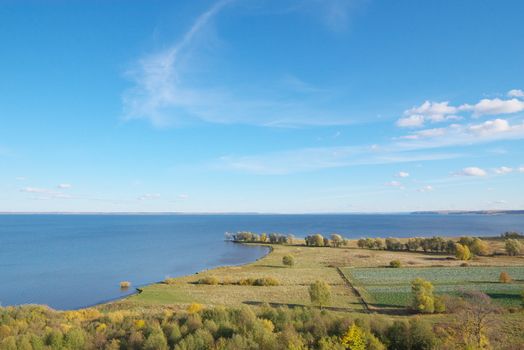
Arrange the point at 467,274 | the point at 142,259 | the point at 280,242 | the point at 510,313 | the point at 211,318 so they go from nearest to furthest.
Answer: the point at 211,318 → the point at 510,313 → the point at 467,274 → the point at 142,259 → the point at 280,242

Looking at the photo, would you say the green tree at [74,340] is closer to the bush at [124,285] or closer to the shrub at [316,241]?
the bush at [124,285]

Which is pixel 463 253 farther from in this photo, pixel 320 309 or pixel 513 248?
pixel 320 309

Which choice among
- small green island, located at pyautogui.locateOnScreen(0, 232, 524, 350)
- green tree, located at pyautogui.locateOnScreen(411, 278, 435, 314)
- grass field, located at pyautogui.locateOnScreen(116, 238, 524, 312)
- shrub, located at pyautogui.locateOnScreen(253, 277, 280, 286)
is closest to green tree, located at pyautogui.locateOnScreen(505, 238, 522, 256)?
small green island, located at pyautogui.locateOnScreen(0, 232, 524, 350)

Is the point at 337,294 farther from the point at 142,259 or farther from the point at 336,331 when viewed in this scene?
the point at 142,259

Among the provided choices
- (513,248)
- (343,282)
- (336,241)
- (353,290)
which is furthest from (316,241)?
(353,290)

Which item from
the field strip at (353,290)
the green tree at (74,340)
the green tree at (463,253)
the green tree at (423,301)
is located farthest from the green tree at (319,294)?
the green tree at (463,253)

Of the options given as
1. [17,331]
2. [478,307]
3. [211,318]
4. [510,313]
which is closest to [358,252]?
[510,313]
